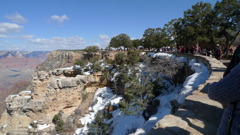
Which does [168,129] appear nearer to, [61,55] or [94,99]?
[94,99]

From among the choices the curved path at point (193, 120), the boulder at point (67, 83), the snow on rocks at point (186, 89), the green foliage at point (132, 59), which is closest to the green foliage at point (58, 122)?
the boulder at point (67, 83)

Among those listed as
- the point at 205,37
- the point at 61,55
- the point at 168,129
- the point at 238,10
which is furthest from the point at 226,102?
the point at 61,55

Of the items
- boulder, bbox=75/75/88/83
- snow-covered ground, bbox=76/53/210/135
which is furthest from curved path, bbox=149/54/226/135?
boulder, bbox=75/75/88/83

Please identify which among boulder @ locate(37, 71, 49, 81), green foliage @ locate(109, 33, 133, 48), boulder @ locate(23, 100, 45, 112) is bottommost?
boulder @ locate(23, 100, 45, 112)

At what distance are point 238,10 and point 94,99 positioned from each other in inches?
695

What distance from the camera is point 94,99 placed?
1991cm

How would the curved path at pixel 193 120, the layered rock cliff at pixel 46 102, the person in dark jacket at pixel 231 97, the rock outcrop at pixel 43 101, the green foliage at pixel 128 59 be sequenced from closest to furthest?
1. the person in dark jacket at pixel 231 97
2. the curved path at pixel 193 120
3. the layered rock cliff at pixel 46 102
4. the rock outcrop at pixel 43 101
5. the green foliage at pixel 128 59

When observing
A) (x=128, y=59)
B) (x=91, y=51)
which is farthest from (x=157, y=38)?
(x=91, y=51)

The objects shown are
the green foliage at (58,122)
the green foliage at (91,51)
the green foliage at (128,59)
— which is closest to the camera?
the green foliage at (58,122)

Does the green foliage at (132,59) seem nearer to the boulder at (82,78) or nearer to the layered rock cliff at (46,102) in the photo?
the layered rock cliff at (46,102)

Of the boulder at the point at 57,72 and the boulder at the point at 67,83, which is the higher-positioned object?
the boulder at the point at 57,72

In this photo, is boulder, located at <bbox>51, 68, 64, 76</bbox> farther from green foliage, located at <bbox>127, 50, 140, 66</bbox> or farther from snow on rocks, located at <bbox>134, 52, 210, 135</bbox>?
snow on rocks, located at <bbox>134, 52, 210, 135</bbox>

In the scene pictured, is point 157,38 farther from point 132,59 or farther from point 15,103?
point 15,103

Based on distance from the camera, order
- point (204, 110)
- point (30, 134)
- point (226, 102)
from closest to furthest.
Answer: point (226, 102) → point (204, 110) → point (30, 134)
